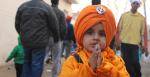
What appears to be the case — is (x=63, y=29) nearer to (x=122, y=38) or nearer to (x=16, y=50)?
(x=16, y=50)

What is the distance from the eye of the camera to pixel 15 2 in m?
5.96

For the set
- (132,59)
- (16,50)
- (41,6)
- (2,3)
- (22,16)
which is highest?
(2,3)

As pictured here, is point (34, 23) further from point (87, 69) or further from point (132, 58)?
point (132, 58)

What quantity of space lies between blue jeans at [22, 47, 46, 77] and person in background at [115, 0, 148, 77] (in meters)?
2.16

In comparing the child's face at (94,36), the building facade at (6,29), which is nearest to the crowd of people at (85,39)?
the child's face at (94,36)

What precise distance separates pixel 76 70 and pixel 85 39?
14.1 inches

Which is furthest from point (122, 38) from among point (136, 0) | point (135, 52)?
point (136, 0)

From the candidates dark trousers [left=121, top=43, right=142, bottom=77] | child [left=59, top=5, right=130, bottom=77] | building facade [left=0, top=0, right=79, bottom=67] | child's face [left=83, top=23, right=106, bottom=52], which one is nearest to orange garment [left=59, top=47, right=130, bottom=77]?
child [left=59, top=5, right=130, bottom=77]

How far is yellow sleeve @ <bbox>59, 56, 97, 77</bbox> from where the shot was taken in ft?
4.17

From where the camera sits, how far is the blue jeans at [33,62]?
275 centimetres

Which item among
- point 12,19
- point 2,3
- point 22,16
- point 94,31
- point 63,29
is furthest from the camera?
point 12,19

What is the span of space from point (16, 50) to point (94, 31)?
9.29 feet

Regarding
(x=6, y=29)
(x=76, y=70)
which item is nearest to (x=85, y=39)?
(x=76, y=70)

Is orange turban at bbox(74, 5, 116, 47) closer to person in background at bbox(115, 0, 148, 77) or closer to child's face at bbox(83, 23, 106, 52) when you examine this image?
child's face at bbox(83, 23, 106, 52)
